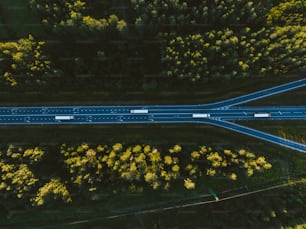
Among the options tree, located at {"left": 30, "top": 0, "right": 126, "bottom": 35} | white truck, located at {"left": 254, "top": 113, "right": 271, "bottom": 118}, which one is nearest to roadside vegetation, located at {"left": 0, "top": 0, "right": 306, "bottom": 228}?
tree, located at {"left": 30, "top": 0, "right": 126, "bottom": 35}

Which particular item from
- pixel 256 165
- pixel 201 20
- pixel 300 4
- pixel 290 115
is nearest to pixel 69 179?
pixel 256 165

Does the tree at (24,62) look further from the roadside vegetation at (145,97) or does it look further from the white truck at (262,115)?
the white truck at (262,115)

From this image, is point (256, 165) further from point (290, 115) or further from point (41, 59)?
point (41, 59)

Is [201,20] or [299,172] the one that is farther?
[299,172]

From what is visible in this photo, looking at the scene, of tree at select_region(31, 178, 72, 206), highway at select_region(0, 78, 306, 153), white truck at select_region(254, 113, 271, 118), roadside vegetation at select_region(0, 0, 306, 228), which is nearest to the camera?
roadside vegetation at select_region(0, 0, 306, 228)

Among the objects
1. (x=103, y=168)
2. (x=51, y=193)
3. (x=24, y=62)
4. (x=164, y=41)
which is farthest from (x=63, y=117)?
(x=164, y=41)

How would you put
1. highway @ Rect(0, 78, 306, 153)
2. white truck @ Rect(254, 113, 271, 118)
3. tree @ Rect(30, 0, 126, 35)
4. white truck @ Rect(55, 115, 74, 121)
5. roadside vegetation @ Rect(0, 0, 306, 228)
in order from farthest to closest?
white truck @ Rect(254, 113, 271, 118)
highway @ Rect(0, 78, 306, 153)
white truck @ Rect(55, 115, 74, 121)
roadside vegetation @ Rect(0, 0, 306, 228)
tree @ Rect(30, 0, 126, 35)

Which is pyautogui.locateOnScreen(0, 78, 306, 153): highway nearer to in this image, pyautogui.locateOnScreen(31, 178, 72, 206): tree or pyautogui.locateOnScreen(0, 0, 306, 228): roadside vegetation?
pyautogui.locateOnScreen(0, 0, 306, 228): roadside vegetation
